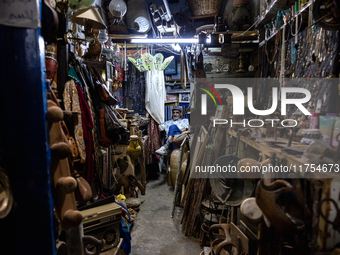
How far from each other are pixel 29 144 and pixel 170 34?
604 cm

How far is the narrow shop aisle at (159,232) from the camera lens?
3.28 m

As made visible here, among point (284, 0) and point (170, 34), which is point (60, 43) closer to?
point (284, 0)

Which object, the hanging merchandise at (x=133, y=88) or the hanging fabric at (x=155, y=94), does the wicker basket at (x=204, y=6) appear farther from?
the hanging merchandise at (x=133, y=88)

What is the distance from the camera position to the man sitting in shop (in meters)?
6.21

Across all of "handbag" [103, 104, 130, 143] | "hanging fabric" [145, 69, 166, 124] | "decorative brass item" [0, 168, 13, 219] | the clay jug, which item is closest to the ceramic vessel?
"handbag" [103, 104, 130, 143]

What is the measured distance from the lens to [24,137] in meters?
0.88

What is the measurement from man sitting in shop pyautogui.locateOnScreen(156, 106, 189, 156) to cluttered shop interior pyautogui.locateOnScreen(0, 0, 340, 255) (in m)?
0.18

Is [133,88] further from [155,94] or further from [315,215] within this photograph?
[315,215]

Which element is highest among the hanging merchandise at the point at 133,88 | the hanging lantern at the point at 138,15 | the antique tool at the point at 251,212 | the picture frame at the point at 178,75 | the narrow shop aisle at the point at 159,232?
the hanging lantern at the point at 138,15

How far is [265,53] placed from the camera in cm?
374

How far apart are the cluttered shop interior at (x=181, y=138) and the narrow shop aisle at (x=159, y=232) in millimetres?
24

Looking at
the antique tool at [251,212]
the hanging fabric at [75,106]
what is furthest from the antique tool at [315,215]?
the hanging fabric at [75,106]

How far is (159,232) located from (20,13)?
3.68 metres

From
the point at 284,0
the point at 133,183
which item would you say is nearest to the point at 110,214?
the point at 133,183
